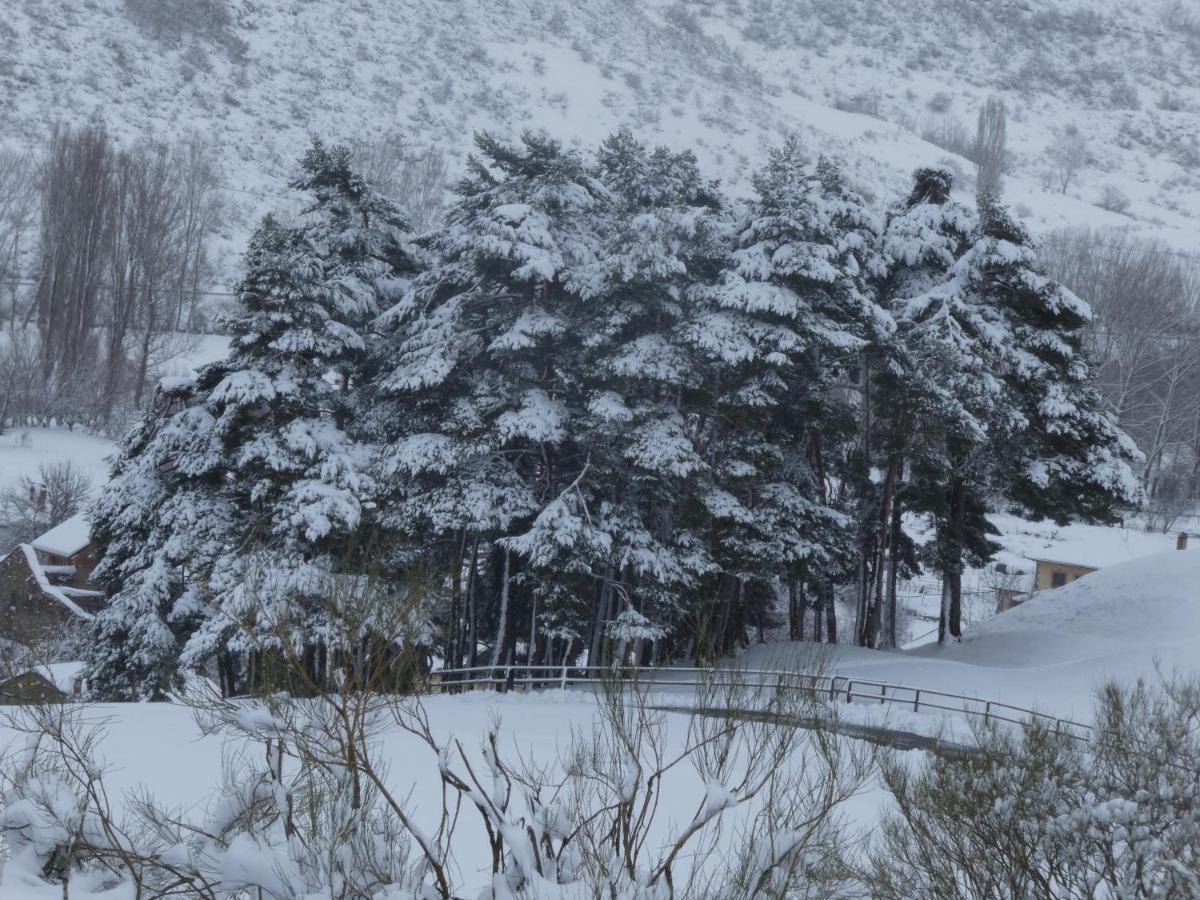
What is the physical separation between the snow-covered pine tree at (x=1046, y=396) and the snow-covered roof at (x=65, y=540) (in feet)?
92.6

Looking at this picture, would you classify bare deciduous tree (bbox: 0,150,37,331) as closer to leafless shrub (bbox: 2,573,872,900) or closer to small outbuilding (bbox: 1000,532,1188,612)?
small outbuilding (bbox: 1000,532,1188,612)

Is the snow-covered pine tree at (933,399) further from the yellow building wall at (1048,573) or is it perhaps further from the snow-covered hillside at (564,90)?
the snow-covered hillside at (564,90)

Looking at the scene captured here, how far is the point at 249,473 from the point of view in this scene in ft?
67.4

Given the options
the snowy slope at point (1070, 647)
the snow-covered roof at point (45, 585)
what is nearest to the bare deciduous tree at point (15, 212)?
the snow-covered roof at point (45, 585)

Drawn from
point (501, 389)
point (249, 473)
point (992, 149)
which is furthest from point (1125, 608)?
point (992, 149)

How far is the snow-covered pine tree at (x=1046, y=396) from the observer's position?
23.4 m

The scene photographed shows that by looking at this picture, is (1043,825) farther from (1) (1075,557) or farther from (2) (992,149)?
(2) (992,149)

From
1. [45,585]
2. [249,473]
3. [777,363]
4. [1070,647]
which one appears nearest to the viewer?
[249,473]

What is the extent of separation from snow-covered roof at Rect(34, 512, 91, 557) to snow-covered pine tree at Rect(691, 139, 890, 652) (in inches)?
873

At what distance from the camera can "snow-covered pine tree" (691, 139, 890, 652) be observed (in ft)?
69.9

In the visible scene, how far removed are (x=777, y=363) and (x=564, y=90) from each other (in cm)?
8716

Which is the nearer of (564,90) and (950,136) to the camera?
(564,90)

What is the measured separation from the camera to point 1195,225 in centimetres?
9938

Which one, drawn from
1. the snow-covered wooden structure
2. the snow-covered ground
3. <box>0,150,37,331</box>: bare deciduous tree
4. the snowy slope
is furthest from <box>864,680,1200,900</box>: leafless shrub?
<box>0,150,37,331</box>: bare deciduous tree
